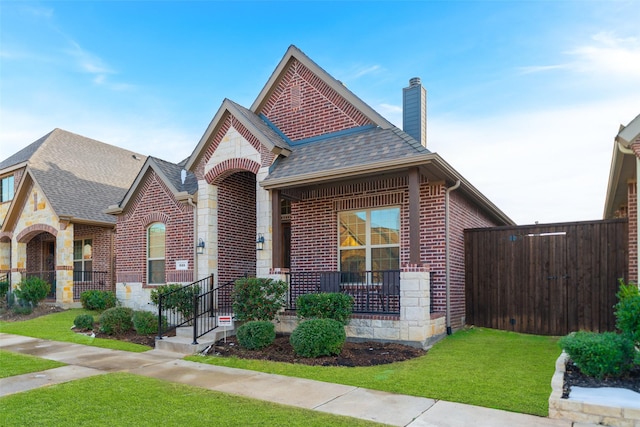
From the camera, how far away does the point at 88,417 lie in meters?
5.14

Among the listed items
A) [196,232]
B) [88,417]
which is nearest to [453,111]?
[196,232]

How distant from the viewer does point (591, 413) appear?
4906mm

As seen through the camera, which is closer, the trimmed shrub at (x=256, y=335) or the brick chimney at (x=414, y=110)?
the trimmed shrub at (x=256, y=335)

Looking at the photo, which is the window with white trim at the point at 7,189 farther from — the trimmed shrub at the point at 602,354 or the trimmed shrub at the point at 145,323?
the trimmed shrub at the point at 602,354

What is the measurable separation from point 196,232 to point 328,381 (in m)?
6.99

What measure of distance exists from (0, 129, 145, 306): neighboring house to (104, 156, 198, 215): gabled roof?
13.7 feet

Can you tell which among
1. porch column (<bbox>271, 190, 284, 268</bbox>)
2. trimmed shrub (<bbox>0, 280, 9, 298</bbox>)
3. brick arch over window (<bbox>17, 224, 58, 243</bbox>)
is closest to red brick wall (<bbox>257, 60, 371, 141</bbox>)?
porch column (<bbox>271, 190, 284, 268</bbox>)

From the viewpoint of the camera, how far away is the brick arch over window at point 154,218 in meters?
13.5

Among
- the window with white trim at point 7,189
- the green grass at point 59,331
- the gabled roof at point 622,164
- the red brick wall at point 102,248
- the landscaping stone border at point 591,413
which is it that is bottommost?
the green grass at point 59,331

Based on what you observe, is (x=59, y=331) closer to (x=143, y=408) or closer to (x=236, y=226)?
(x=236, y=226)

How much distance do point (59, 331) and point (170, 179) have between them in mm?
5011

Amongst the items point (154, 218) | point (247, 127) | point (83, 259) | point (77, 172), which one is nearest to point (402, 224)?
point (247, 127)

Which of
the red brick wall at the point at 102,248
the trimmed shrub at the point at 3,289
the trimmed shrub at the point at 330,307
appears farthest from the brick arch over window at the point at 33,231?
the trimmed shrub at the point at 330,307

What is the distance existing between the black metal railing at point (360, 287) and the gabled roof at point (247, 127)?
317cm
